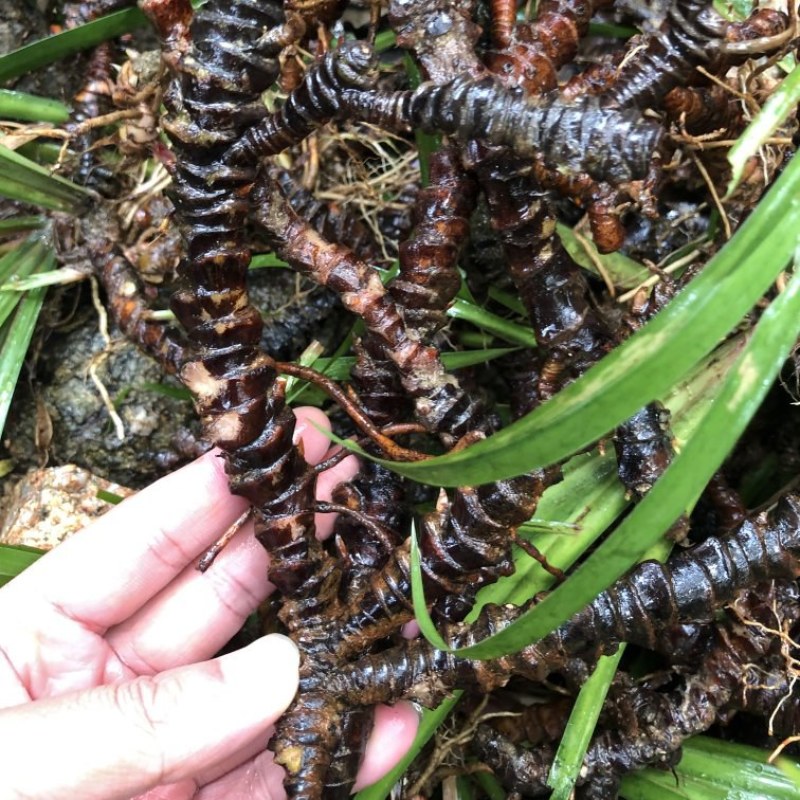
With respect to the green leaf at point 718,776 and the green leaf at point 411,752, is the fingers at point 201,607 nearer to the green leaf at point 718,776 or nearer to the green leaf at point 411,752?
the green leaf at point 411,752

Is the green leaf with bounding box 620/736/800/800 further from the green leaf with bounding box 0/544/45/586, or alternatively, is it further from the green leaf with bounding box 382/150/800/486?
the green leaf with bounding box 0/544/45/586

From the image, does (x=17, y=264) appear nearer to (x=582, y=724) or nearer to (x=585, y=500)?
(x=585, y=500)

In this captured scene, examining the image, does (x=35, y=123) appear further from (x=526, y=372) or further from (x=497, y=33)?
(x=526, y=372)

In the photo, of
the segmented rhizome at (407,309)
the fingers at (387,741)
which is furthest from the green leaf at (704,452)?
the fingers at (387,741)

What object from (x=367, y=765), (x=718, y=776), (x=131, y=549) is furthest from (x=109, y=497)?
(x=718, y=776)

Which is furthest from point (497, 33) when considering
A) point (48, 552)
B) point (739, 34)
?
point (48, 552)
